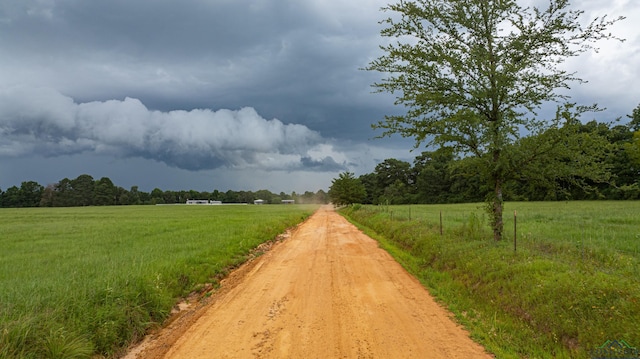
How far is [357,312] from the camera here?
294 inches

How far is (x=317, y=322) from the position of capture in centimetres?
687

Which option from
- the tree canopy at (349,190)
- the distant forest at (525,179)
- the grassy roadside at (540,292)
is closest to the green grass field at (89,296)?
the grassy roadside at (540,292)

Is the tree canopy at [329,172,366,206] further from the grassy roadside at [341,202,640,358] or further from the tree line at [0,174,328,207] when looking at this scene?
the tree line at [0,174,328,207]

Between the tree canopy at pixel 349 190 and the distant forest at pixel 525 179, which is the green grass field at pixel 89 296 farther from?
the tree canopy at pixel 349 190

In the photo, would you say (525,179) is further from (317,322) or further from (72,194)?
(72,194)

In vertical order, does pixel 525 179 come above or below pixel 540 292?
above

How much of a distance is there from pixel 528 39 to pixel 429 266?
8.60 metres

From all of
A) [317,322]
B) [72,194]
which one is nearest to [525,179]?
[317,322]

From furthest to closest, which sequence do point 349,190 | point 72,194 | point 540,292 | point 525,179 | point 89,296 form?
point 72,194
point 349,190
point 525,179
point 540,292
point 89,296

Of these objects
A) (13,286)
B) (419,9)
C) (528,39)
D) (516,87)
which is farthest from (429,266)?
(13,286)

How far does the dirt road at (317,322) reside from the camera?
18.6 feet

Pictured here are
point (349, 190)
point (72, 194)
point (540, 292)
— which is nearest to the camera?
point (540, 292)

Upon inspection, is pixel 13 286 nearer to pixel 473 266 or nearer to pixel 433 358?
pixel 433 358

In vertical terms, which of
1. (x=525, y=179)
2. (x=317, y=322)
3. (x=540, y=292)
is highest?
(x=525, y=179)
